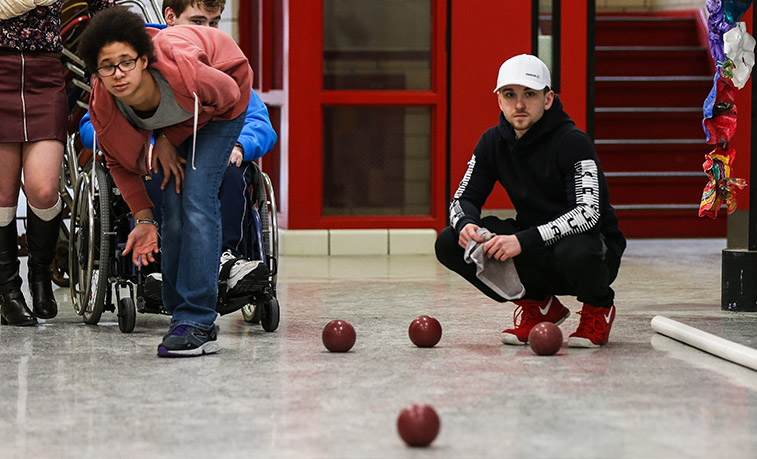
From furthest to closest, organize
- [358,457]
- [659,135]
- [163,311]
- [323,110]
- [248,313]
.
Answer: [659,135]
[323,110]
[248,313]
[163,311]
[358,457]

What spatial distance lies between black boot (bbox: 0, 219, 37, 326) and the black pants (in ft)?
4.58

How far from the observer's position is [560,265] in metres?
3.09

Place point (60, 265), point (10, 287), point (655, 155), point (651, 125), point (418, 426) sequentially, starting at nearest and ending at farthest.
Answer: point (418, 426), point (10, 287), point (60, 265), point (655, 155), point (651, 125)

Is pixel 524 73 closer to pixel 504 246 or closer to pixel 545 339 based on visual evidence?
pixel 504 246

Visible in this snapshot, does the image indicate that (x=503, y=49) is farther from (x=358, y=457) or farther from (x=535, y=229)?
(x=358, y=457)

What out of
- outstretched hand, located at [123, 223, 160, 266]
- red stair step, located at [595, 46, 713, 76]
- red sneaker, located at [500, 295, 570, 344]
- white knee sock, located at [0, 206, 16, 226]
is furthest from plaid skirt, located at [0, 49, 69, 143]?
red stair step, located at [595, 46, 713, 76]

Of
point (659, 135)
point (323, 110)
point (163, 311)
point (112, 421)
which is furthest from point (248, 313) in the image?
point (659, 135)

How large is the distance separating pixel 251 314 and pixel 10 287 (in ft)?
2.58

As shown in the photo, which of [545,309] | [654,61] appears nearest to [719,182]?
[545,309]

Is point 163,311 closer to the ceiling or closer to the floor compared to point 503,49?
closer to the floor

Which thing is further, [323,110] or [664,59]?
[664,59]

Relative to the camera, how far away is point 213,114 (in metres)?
3.03

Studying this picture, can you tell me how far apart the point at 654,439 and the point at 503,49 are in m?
4.60

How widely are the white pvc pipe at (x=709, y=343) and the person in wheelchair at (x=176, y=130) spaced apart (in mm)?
1311
